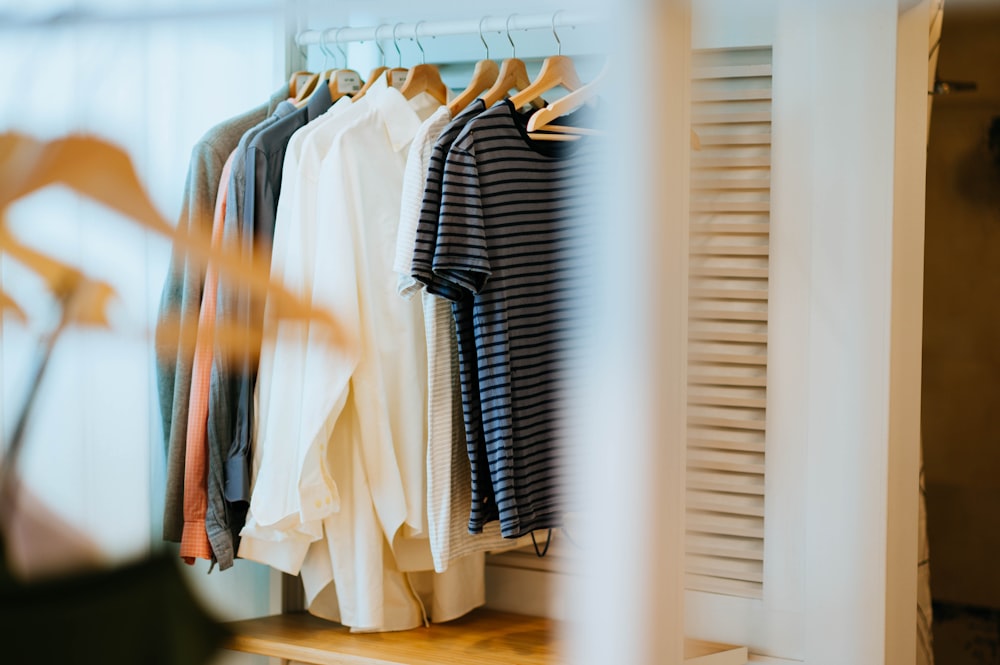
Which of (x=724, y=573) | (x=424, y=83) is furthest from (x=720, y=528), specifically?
(x=424, y=83)

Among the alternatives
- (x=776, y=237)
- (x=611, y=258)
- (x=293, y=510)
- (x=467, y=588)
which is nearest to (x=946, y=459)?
(x=467, y=588)

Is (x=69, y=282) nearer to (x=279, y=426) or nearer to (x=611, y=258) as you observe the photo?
(x=611, y=258)

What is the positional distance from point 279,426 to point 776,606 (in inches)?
27.4

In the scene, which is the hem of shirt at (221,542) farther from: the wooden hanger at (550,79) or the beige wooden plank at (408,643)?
the wooden hanger at (550,79)

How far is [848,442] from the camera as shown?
737mm

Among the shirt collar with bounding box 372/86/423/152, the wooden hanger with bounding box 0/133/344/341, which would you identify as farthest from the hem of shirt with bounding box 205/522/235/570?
the wooden hanger with bounding box 0/133/344/341

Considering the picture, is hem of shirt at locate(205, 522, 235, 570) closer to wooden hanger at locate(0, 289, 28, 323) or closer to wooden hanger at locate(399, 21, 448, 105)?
wooden hanger at locate(399, 21, 448, 105)

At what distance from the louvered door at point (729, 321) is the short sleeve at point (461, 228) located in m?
0.47

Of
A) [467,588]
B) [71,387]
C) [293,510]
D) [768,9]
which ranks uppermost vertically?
[768,9]

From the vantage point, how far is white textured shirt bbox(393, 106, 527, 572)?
120cm

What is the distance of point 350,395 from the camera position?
1241 millimetres

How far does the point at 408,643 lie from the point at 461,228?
0.60 metres

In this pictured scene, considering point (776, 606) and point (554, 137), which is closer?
point (776, 606)

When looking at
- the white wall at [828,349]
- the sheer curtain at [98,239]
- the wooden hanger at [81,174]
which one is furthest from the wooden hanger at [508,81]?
the wooden hanger at [81,174]
